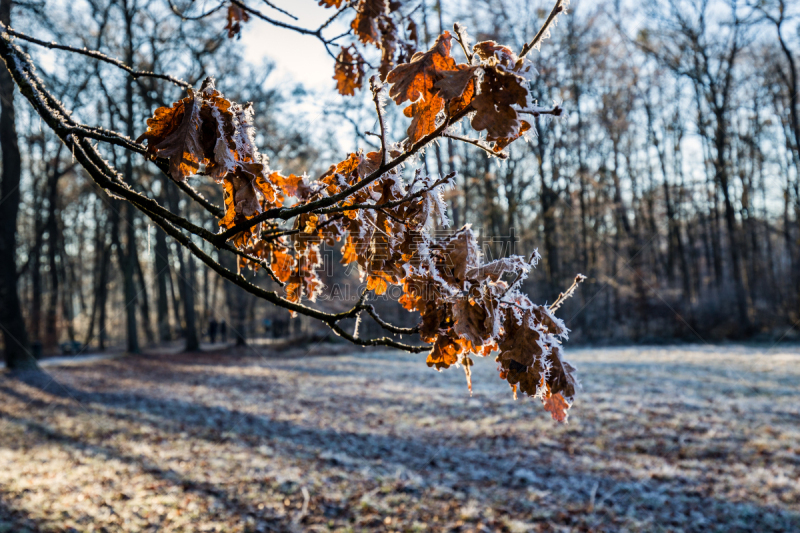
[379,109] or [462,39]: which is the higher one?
[462,39]

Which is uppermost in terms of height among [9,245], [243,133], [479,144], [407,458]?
[9,245]

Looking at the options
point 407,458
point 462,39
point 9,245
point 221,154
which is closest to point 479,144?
point 462,39

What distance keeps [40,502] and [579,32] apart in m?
17.1

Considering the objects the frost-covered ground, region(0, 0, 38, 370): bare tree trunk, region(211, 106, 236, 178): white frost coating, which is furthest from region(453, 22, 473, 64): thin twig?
region(0, 0, 38, 370): bare tree trunk

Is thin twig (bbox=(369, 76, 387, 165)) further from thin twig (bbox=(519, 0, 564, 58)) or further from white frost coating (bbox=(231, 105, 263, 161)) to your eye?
white frost coating (bbox=(231, 105, 263, 161))

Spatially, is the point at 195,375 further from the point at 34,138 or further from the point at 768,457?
the point at 768,457

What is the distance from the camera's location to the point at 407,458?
536 cm

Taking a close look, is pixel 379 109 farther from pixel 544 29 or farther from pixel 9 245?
pixel 9 245

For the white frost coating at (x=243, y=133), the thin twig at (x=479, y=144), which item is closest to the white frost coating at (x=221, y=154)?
the white frost coating at (x=243, y=133)

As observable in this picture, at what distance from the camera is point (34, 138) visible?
44.5 feet

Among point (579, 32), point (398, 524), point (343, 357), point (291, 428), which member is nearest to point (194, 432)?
point (291, 428)

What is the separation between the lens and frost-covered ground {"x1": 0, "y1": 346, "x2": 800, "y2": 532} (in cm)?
396

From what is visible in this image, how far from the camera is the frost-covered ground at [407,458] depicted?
13.0 feet

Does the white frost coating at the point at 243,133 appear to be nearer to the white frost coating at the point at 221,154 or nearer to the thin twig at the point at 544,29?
the white frost coating at the point at 221,154
